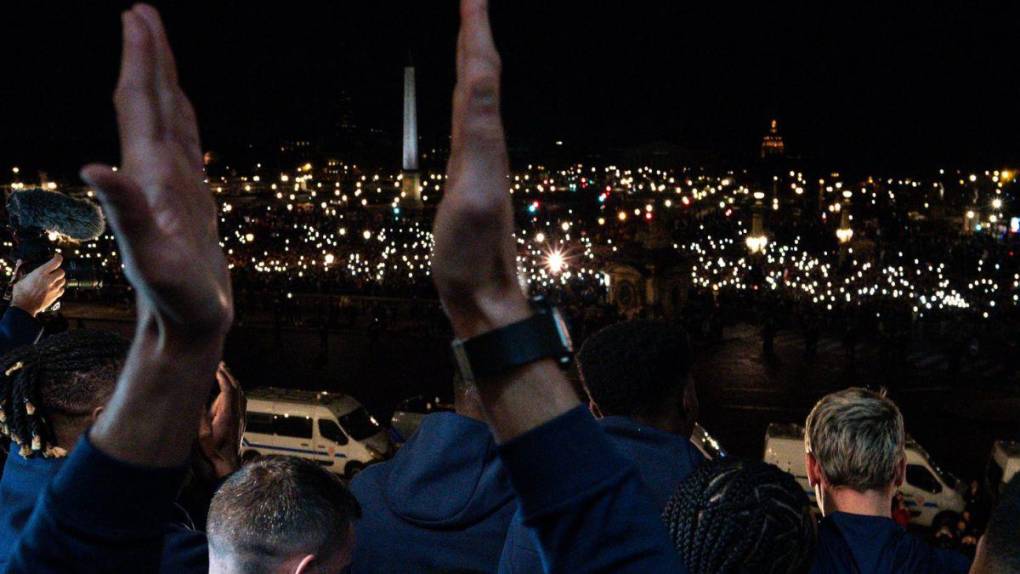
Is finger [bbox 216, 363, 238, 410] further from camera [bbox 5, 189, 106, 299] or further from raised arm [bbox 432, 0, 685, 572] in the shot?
raised arm [bbox 432, 0, 685, 572]

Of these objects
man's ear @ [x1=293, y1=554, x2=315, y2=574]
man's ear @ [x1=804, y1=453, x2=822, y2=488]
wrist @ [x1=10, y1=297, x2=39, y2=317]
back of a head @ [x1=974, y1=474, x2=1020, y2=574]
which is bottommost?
man's ear @ [x1=804, y1=453, x2=822, y2=488]

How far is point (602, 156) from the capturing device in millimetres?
180250

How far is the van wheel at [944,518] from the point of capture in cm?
1151

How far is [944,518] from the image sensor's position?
11938mm

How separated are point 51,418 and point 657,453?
6.04 ft

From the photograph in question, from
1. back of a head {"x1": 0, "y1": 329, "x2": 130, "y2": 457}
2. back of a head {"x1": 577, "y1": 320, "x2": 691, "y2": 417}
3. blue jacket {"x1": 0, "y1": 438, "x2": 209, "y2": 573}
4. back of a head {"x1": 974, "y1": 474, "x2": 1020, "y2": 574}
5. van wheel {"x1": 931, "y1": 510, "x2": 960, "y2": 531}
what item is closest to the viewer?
blue jacket {"x1": 0, "y1": 438, "x2": 209, "y2": 573}

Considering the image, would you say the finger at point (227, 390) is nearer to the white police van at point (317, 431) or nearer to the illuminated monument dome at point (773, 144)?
the white police van at point (317, 431)

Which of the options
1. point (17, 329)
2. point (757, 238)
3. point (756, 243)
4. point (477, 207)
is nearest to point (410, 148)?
point (757, 238)

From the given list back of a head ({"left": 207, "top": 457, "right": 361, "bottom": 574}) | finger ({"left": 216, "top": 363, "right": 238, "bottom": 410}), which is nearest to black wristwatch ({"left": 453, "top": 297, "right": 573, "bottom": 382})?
back of a head ({"left": 207, "top": 457, "right": 361, "bottom": 574})

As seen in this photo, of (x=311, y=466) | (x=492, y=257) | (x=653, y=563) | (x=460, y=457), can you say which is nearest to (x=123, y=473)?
(x=492, y=257)

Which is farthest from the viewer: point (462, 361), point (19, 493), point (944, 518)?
point (944, 518)

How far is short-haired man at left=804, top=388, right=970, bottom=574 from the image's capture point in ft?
8.76

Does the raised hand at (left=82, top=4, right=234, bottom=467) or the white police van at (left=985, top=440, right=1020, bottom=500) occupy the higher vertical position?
the raised hand at (left=82, top=4, right=234, bottom=467)

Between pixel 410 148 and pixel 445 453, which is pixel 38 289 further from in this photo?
pixel 410 148
